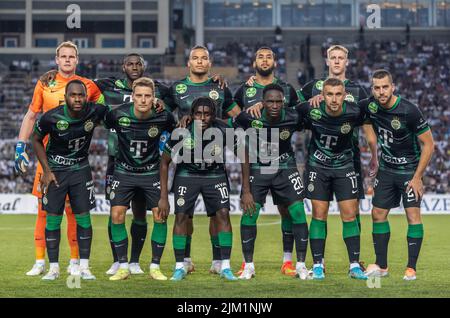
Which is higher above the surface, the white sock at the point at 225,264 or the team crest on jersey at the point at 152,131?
the team crest on jersey at the point at 152,131

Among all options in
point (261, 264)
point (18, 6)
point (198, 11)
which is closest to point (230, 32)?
point (198, 11)

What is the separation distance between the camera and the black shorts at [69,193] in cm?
1020

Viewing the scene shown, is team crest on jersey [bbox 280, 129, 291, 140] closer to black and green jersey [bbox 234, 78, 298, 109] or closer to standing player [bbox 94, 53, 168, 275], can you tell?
black and green jersey [bbox 234, 78, 298, 109]

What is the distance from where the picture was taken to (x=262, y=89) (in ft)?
35.7

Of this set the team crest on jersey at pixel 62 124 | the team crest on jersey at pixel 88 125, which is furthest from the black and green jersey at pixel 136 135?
the team crest on jersey at pixel 62 124

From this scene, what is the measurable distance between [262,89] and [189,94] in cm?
86

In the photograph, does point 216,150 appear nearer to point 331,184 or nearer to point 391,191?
point 331,184

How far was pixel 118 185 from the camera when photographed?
33.6ft

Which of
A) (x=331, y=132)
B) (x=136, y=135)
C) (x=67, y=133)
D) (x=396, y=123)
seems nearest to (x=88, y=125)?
(x=67, y=133)

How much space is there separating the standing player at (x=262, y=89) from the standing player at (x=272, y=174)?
336 millimetres

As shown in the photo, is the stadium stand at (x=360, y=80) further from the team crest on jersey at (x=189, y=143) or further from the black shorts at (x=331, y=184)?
the team crest on jersey at (x=189, y=143)

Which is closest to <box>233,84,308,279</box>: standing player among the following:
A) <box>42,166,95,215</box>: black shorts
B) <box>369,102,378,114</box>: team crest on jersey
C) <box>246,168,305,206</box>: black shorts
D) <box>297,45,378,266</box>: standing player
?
<box>246,168,305,206</box>: black shorts

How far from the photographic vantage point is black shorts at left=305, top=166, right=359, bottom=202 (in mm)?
10383

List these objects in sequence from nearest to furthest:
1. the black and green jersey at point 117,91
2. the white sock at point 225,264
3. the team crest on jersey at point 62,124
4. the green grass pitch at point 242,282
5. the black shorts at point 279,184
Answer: the green grass pitch at point 242,282 < the team crest on jersey at point 62,124 < the white sock at point 225,264 < the black shorts at point 279,184 < the black and green jersey at point 117,91
